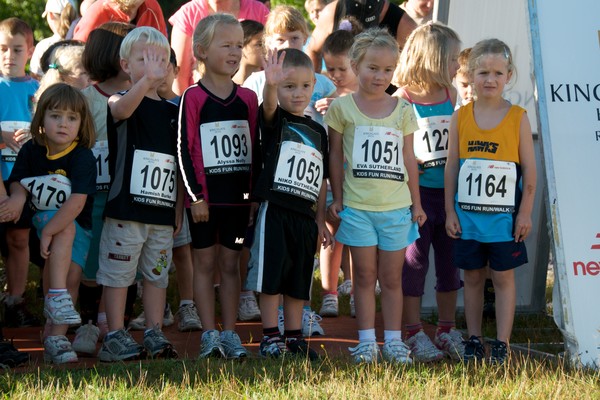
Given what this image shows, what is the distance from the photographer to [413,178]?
637 centimetres

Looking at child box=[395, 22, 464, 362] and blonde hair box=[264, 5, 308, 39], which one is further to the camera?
blonde hair box=[264, 5, 308, 39]

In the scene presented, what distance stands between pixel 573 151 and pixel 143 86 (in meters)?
2.48

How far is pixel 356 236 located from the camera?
6195 mm

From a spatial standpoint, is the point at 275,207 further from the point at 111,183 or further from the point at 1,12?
the point at 1,12

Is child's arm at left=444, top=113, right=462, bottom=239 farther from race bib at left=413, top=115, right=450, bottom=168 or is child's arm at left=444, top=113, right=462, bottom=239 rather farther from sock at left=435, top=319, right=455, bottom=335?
sock at left=435, top=319, right=455, bottom=335

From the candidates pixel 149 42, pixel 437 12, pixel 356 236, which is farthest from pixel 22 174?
pixel 437 12

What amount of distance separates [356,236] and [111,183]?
1486 mm

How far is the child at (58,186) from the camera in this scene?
20.1ft

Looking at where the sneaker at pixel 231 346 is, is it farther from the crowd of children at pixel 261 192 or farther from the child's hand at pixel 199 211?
the child's hand at pixel 199 211

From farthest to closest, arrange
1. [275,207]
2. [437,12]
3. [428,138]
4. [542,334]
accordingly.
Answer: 1. [437,12]
2. [542,334]
3. [428,138]
4. [275,207]

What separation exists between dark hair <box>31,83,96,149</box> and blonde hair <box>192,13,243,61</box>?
76cm

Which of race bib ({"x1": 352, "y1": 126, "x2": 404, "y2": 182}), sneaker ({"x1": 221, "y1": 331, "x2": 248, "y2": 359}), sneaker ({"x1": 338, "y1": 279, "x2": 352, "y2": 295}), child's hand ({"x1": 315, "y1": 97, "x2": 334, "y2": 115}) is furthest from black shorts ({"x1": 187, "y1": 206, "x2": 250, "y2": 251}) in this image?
sneaker ({"x1": 338, "y1": 279, "x2": 352, "y2": 295})

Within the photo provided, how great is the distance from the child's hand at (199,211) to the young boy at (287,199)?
312 mm

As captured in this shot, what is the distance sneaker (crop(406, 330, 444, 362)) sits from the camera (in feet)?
20.8
